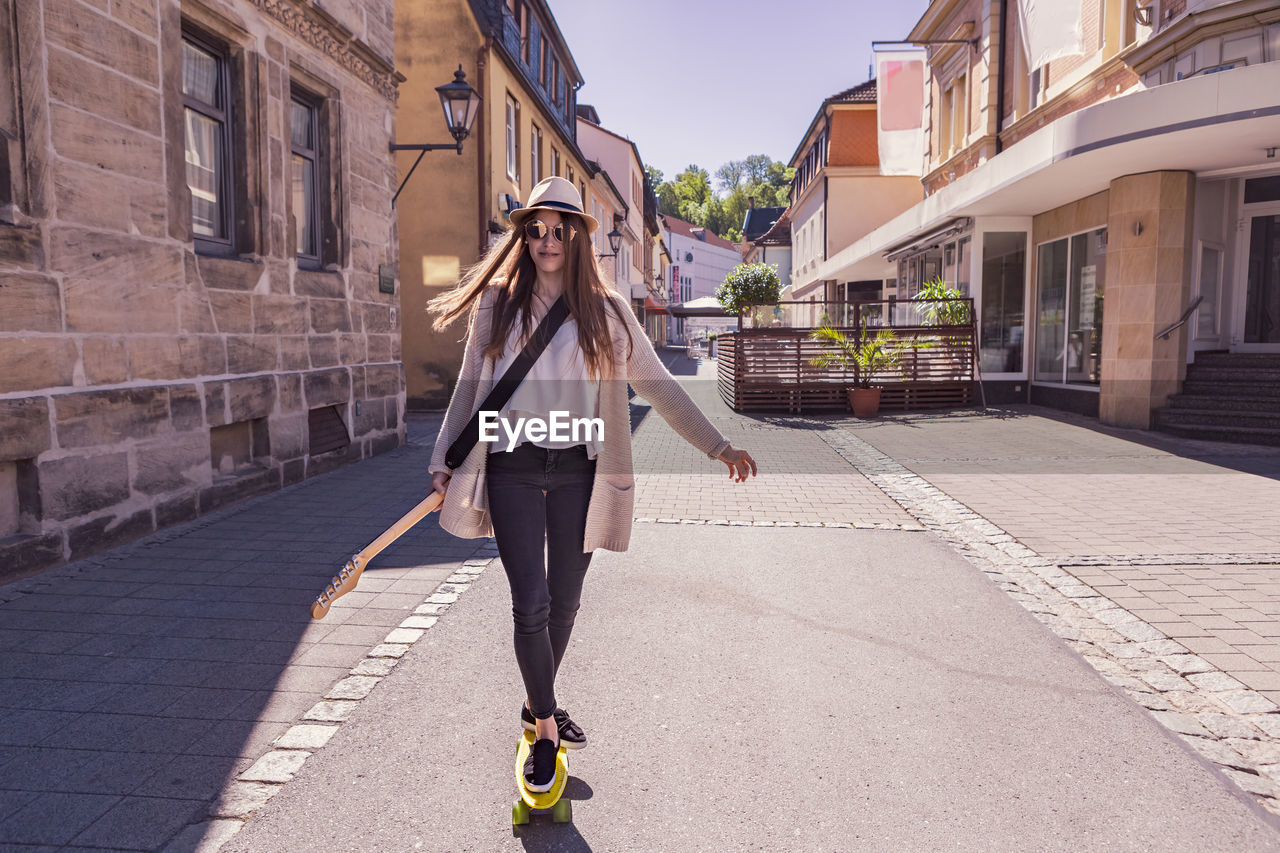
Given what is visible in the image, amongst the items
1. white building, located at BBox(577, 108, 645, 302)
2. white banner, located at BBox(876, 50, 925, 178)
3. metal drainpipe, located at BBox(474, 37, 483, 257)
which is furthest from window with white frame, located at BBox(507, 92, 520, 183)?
white building, located at BBox(577, 108, 645, 302)

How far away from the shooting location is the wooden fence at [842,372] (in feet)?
53.1

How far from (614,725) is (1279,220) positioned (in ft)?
46.8

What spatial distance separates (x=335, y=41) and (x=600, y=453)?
8.61m

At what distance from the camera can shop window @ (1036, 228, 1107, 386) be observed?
566 inches

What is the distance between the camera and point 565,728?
3008 millimetres

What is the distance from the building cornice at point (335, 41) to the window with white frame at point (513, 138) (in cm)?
764

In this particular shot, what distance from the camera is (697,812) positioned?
266 centimetres

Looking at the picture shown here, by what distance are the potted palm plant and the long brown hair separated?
43.3 feet

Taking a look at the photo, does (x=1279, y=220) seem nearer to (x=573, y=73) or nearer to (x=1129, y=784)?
(x=1129, y=784)

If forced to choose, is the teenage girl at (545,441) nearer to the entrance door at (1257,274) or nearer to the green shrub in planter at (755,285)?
the entrance door at (1257,274)

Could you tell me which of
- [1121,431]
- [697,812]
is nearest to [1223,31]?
[1121,431]

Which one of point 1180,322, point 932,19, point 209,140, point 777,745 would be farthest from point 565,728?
point 932,19

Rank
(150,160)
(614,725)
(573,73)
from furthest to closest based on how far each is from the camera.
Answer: (573,73) → (150,160) → (614,725)

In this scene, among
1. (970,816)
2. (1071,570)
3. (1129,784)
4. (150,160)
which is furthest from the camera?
(150,160)
